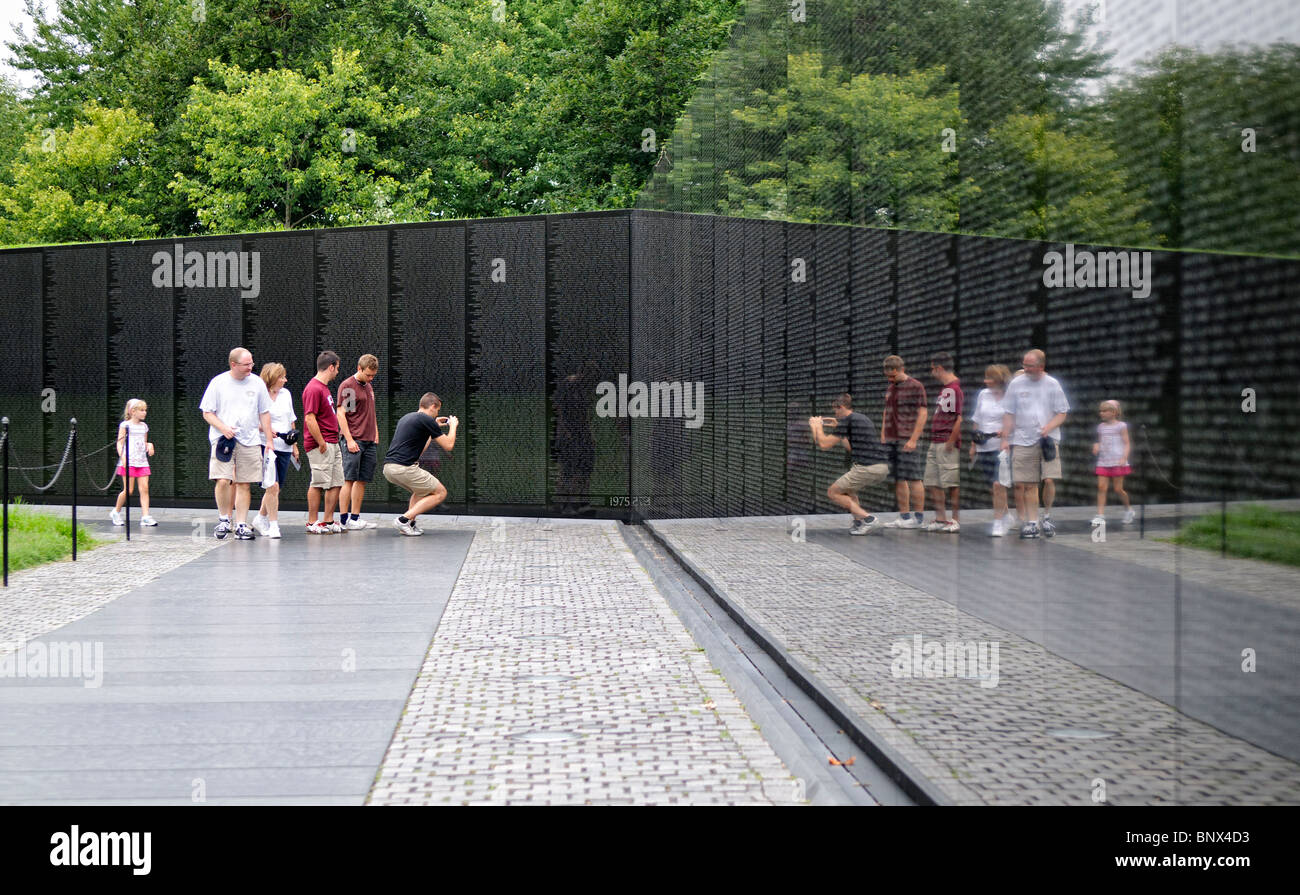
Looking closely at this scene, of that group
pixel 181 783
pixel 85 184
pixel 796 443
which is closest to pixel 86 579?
pixel 796 443

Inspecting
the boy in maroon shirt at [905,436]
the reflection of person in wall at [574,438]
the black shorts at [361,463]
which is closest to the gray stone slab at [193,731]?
the boy in maroon shirt at [905,436]

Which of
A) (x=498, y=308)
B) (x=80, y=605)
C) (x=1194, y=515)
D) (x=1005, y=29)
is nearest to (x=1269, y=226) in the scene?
(x=1194, y=515)

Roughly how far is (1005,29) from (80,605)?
22.9 ft

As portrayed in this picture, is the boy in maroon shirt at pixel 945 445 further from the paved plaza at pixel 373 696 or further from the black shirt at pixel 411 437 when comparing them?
the black shirt at pixel 411 437

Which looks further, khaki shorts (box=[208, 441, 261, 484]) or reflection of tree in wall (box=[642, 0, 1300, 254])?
khaki shorts (box=[208, 441, 261, 484])

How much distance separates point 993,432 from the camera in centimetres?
471

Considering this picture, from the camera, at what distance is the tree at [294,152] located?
3247 centimetres

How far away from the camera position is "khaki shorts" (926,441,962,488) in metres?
5.24

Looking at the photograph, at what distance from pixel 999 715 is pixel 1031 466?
3.41ft
